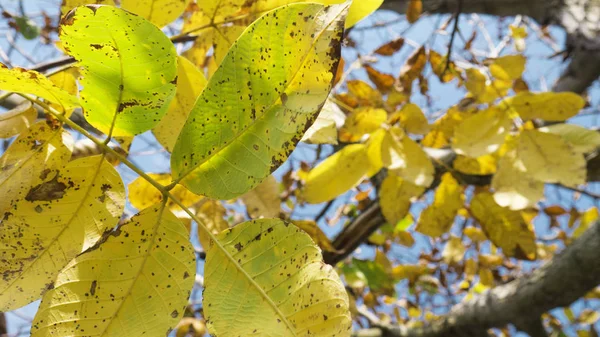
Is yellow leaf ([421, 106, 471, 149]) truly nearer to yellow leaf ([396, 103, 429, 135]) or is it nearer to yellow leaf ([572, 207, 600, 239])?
yellow leaf ([396, 103, 429, 135])

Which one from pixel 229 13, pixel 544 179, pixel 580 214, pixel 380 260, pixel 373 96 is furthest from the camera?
pixel 580 214

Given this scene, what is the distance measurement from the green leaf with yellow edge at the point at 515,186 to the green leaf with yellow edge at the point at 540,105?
0.36 feet

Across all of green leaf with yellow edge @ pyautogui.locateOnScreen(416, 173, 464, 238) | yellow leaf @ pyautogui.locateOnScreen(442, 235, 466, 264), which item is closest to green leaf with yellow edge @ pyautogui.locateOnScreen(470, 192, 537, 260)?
green leaf with yellow edge @ pyautogui.locateOnScreen(416, 173, 464, 238)

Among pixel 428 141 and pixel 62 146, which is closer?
pixel 62 146

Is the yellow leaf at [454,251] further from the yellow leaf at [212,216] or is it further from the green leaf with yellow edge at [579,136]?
the yellow leaf at [212,216]

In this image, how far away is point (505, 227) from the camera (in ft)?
3.44

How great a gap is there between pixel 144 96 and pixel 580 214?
6.54ft

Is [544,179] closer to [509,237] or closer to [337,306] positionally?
[509,237]

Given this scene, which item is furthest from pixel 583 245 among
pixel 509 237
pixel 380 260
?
pixel 380 260

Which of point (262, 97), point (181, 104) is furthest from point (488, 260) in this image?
point (262, 97)

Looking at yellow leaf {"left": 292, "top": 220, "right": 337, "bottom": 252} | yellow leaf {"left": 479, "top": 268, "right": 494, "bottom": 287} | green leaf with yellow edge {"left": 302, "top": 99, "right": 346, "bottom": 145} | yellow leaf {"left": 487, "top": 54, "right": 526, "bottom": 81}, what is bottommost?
yellow leaf {"left": 479, "top": 268, "right": 494, "bottom": 287}

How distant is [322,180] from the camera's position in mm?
859

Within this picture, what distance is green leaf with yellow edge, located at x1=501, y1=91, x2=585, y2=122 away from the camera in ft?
2.98

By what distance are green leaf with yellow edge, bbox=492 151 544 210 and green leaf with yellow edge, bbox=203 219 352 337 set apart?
539mm
